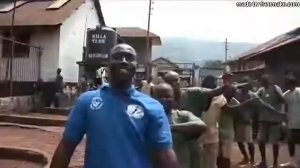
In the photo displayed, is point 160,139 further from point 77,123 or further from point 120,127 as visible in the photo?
point 77,123

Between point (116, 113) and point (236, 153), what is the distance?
8.42m

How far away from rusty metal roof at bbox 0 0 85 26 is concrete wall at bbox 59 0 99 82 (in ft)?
1.21

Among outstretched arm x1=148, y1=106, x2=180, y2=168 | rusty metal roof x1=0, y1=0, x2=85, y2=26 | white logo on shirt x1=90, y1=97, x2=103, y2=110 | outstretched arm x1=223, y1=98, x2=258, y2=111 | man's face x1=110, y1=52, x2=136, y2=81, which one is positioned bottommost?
outstretched arm x1=223, y1=98, x2=258, y2=111

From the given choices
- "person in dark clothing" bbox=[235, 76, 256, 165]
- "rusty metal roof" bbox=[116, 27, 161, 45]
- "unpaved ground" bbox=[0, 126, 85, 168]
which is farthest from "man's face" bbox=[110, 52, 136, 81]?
"rusty metal roof" bbox=[116, 27, 161, 45]

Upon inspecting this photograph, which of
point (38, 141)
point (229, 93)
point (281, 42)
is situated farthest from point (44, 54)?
point (229, 93)

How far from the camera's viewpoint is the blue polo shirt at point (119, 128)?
2.54 meters

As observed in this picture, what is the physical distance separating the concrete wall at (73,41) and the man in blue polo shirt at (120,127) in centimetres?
2058

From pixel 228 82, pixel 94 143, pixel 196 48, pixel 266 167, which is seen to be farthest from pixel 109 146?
pixel 196 48

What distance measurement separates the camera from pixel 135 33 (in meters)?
39.0

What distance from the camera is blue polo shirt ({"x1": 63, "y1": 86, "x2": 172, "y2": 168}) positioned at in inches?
99.9

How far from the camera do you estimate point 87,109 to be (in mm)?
2598

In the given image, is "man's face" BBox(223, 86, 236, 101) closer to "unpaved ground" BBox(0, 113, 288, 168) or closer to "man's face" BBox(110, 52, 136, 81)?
"unpaved ground" BBox(0, 113, 288, 168)

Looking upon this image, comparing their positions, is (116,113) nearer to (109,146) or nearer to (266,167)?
(109,146)

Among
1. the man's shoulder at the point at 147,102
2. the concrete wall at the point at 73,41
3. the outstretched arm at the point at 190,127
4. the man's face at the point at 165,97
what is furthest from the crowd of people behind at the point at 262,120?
the concrete wall at the point at 73,41
